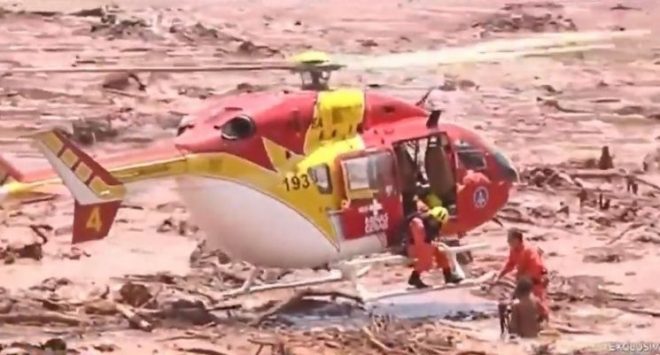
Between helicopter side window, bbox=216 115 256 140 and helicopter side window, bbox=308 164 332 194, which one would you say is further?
helicopter side window, bbox=308 164 332 194

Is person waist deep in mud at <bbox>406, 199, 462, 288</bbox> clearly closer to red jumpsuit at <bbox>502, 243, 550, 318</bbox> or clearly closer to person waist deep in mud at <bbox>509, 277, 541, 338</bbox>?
red jumpsuit at <bbox>502, 243, 550, 318</bbox>

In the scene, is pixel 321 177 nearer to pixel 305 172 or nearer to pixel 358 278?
pixel 305 172

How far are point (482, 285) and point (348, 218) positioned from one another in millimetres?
1424

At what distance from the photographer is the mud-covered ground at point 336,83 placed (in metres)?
12.9

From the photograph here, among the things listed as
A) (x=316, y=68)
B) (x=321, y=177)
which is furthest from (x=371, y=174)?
(x=316, y=68)

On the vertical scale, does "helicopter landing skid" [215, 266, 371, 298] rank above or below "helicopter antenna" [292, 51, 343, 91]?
below

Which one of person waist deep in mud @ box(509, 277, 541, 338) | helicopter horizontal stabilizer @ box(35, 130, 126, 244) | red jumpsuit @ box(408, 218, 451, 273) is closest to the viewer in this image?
helicopter horizontal stabilizer @ box(35, 130, 126, 244)

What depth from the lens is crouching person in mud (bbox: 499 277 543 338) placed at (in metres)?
12.5

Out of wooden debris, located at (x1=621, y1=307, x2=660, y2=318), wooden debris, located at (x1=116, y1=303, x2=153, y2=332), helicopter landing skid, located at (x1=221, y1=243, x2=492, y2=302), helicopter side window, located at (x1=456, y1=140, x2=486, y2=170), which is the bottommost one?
wooden debris, located at (x1=621, y1=307, x2=660, y2=318)

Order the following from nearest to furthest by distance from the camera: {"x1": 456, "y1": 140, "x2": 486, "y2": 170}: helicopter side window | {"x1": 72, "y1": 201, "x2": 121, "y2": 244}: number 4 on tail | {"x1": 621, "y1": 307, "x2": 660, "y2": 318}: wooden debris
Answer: {"x1": 72, "y1": 201, "x2": 121, "y2": 244}: number 4 on tail < {"x1": 621, "y1": 307, "x2": 660, "y2": 318}: wooden debris < {"x1": 456, "y1": 140, "x2": 486, "y2": 170}: helicopter side window

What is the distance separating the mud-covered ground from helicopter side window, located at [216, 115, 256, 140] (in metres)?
1.52

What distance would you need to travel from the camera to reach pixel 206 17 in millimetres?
29828

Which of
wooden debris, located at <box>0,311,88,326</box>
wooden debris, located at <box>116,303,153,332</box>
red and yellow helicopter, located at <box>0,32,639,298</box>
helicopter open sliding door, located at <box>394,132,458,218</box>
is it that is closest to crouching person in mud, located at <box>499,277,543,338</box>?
red and yellow helicopter, located at <box>0,32,639,298</box>

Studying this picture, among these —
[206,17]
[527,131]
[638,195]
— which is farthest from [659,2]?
[638,195]
